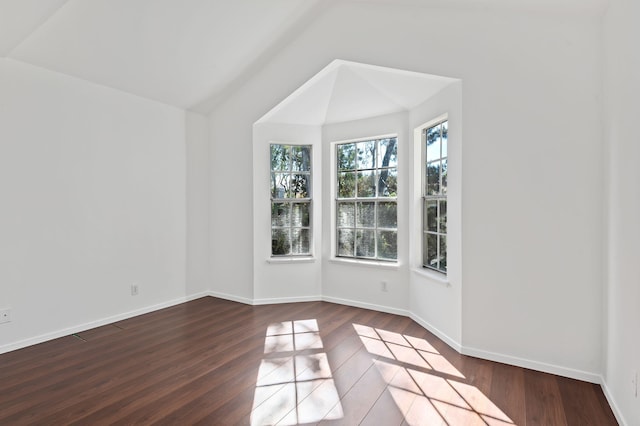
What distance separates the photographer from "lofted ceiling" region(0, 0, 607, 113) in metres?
2.68

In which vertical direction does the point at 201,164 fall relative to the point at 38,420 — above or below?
above

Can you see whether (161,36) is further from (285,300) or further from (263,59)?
(285,300)

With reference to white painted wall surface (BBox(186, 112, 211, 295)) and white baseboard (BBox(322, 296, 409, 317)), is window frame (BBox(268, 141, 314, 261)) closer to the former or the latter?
white baseboard (BBox(322, 296, 409, 317))

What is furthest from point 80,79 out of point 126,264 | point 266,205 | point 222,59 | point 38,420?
point 38,420

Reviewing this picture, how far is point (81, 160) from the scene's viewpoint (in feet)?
11.3

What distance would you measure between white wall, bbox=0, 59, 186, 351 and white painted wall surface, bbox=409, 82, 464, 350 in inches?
121

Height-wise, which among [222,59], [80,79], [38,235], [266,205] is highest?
[222,59]

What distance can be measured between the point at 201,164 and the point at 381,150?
2516mm

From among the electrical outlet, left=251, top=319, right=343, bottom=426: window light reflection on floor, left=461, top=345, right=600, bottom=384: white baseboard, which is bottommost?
left=251, top=319, right=343, bottom=426: window light reflection on floor

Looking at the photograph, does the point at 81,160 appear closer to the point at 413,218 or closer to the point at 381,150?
the point at 381,150

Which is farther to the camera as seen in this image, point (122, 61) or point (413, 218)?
point (413, 218)

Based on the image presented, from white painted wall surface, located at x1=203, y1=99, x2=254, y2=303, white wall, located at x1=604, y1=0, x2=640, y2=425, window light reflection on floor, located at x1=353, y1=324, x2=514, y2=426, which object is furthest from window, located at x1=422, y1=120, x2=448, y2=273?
white painted wall surface, located at x1=203, y1=99, x2=254, y2=303

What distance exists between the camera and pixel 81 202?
3.44 m

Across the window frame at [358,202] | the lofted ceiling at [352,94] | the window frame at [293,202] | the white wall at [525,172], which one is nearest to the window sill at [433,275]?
the white wall at [525,172]
